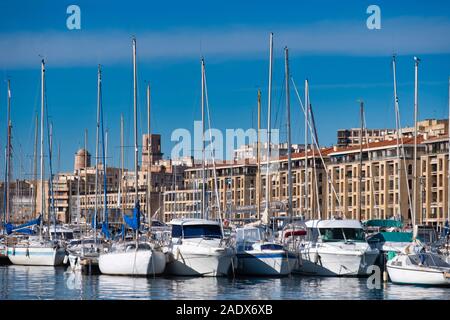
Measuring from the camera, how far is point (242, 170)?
89.8 m

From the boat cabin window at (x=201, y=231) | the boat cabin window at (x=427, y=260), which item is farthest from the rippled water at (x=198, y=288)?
the boat cabin window at (x=201, y=231)

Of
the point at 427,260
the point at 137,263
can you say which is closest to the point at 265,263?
the point at 137,263

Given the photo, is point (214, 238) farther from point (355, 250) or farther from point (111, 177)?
point (111, 177)

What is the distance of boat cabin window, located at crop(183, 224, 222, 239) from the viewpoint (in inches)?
1233

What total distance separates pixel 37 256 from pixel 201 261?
34.7 ft

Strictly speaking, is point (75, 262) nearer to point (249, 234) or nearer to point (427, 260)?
point (249, 234)

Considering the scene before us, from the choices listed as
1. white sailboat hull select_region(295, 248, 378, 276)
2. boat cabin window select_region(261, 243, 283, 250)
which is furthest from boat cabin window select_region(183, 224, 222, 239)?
white sailboat hull select_region(295, 248, 378, 276)

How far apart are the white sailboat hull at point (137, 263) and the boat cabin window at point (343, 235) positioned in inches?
218

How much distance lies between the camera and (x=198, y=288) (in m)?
25.8

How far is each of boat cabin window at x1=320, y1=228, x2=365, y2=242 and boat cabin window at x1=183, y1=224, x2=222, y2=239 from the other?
341 centimetres

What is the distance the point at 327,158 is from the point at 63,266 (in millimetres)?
45236

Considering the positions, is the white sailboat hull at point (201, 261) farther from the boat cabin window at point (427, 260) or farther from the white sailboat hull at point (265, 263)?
the boat cabin window at point (427, 260)
